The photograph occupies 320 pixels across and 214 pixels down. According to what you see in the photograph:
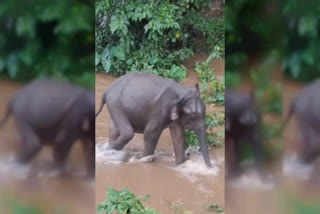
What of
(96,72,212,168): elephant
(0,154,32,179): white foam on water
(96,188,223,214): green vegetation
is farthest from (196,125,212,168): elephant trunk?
(0,154,32,179): white foam on water

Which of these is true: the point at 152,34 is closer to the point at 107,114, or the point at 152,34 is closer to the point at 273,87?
the point at 107,114

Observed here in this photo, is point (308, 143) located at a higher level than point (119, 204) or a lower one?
higher

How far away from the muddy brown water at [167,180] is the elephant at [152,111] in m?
0.09

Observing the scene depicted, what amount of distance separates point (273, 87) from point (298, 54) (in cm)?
7

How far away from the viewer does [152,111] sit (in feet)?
11.9

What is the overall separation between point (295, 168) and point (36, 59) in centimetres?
45

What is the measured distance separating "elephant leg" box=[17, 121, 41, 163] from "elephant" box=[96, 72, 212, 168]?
8.58 feet

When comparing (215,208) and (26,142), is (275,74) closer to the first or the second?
(26,142)

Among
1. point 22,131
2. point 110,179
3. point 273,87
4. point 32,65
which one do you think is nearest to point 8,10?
point 32,65

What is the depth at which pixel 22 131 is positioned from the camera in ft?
2.73

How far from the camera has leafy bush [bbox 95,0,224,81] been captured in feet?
14.6

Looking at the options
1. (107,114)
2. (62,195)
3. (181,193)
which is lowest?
(181,193)

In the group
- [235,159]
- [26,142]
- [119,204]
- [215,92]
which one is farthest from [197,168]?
[26,142]

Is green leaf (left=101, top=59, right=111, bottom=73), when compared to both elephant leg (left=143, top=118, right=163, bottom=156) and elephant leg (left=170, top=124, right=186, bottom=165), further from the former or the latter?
elephant leg (left=170, top=124, right=186, bottom=165)
